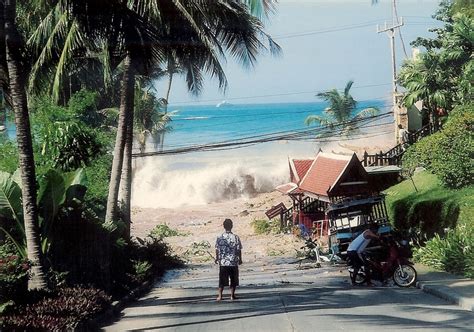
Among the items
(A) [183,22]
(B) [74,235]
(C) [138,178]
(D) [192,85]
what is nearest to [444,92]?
(D) [192,85]

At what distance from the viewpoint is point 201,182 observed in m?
81.1

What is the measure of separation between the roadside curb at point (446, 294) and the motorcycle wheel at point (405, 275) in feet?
0.64

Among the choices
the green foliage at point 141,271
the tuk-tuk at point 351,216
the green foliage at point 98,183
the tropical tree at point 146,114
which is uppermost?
the tropical tree at point 146,114

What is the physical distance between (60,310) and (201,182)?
6984 cm

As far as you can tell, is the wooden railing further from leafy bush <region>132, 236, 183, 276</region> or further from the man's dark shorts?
the man's dark shorts

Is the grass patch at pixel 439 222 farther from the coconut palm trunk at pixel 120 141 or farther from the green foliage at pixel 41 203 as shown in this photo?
the green foliage at pixel 41 203

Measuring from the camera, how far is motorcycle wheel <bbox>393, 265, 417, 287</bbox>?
55.5ft

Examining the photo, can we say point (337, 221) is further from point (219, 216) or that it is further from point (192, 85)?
point (219, 216)

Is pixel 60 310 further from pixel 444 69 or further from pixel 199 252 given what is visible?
pixel 444 69

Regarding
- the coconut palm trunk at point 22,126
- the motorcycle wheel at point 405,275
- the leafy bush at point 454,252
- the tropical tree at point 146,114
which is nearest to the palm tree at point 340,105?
the tropical tree at point 146,114

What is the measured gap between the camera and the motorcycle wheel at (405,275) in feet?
55.5

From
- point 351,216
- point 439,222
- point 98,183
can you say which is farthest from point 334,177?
point 98,183

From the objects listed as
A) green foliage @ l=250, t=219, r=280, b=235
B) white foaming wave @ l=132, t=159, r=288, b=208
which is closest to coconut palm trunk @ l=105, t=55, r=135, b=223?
green foliage @ l=250, t=219, r=280, b=235

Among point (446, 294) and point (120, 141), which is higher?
point (120, 141)
